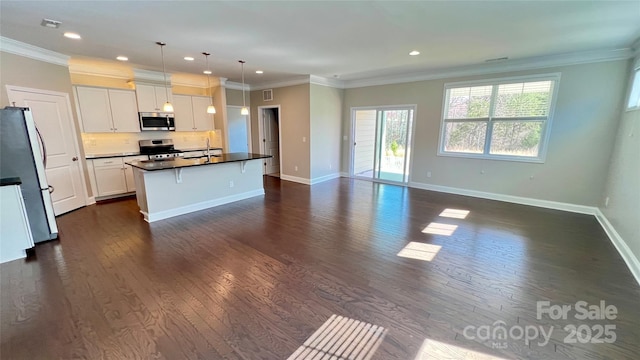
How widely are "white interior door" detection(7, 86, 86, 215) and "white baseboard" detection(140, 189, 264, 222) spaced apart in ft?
4.78

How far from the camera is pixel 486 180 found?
5383mm

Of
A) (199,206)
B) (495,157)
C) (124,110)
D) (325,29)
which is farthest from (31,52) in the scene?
(495,157)

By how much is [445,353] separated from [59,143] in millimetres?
6053

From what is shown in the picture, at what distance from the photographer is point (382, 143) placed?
6.94 metres

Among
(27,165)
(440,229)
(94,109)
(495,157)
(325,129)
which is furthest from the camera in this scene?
(325,129)

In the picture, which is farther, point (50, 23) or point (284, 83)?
point (284, 83)

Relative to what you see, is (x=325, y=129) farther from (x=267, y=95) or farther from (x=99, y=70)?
(x=99, y=70)

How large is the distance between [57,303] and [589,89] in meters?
7.45

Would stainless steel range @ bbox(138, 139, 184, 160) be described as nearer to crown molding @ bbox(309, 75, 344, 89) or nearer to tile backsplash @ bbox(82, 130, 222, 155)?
tile backsplash @ bbox(82, 130, 222, 155)

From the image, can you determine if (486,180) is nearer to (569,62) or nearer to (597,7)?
(569,62)

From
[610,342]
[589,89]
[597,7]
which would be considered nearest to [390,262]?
[610,342]

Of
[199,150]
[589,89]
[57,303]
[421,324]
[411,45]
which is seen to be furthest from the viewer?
[199,150]

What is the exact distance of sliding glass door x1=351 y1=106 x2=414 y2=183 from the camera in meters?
6.48

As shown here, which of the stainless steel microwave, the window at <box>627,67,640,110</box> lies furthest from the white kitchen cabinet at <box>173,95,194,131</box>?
the window at <box>627,67,640,110</box>
